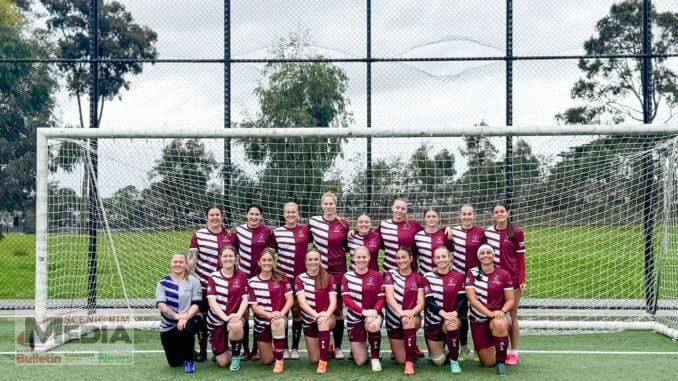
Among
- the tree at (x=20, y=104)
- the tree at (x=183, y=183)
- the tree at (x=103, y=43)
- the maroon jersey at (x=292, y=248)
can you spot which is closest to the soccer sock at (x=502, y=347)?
the maroon jersey at (x=292, y=248)

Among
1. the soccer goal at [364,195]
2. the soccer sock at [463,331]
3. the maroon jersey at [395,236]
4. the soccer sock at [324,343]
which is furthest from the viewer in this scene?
the soccer goal at [364,195]

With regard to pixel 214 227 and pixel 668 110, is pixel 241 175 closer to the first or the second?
pixel 214 227

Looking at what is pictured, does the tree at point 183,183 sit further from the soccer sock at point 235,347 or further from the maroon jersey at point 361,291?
the maroon jersey at point 361,291

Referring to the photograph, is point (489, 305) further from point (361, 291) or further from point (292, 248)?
point (292, 248)

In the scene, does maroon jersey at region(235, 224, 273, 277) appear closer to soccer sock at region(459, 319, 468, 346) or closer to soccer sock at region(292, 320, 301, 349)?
soccer sock at region(292, 320, 301, 349)

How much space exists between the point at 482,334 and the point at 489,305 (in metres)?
0.23

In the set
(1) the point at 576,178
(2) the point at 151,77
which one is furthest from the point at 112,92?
(1) the point at 576,178

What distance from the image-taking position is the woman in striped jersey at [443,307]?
17.0 ft

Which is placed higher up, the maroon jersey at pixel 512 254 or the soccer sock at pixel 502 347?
the maroon jersey at pixel 512 254

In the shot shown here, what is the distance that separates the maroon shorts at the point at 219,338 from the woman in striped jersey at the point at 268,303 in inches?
9.4

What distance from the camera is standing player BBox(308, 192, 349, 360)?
559cm

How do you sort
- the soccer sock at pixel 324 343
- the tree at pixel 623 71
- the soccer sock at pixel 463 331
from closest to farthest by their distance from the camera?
the soccer sock at pixel 324 343 < the soccer sock at pixel 463 331 < the tree at pixel 623 71

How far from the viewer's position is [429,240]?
18.1 ft

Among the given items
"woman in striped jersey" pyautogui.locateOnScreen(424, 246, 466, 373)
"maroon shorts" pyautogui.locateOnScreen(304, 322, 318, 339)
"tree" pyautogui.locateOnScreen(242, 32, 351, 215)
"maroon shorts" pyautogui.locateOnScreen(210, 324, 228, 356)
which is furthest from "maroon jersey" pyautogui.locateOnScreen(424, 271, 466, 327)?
"tree" pyautogui.locateOnScreen(242, 32, 351, 215)
